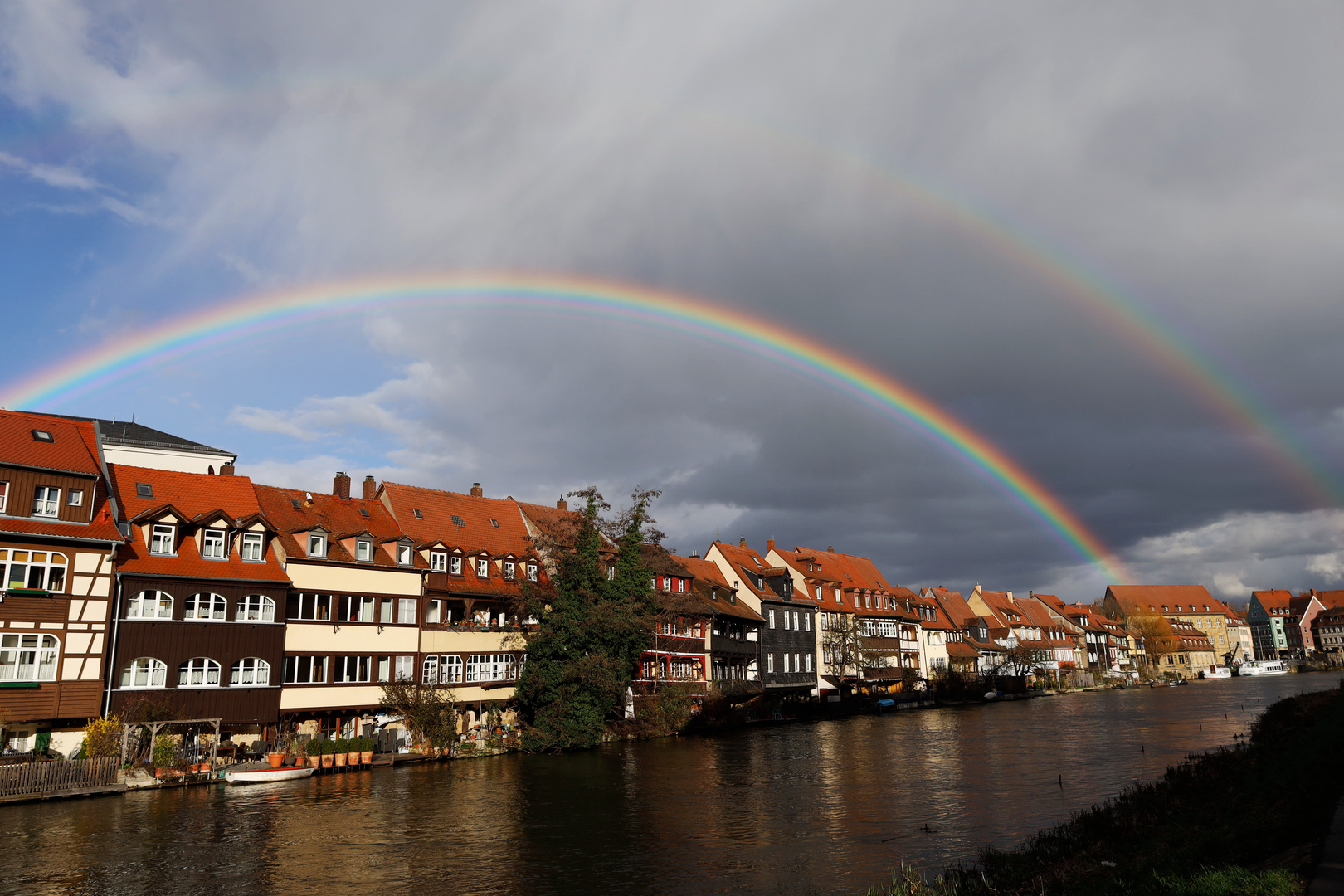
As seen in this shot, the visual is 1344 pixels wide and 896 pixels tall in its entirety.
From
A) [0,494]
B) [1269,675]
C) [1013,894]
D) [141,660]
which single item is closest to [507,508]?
[141,660]

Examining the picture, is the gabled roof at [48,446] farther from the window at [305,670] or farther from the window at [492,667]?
the window at [492,667]

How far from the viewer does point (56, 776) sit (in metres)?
36.9

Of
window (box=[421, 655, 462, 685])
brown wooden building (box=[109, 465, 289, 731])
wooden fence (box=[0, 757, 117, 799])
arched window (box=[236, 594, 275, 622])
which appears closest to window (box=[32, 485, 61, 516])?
brown wooden building (box=[109, 465, 289, 731])

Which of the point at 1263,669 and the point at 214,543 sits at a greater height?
the point at 214,543

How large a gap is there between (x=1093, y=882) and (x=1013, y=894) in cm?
138

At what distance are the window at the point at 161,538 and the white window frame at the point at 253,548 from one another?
3613 millimetres

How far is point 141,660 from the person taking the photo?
4416cm

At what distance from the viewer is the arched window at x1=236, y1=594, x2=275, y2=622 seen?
158 feet

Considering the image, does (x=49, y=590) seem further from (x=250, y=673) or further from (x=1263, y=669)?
(x=1263, y=669)

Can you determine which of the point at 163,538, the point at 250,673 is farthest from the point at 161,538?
the point at 250,673

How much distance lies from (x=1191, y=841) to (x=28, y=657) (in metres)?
44.7

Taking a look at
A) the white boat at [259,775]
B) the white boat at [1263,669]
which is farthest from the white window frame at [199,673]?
the white boat at [1263,669]

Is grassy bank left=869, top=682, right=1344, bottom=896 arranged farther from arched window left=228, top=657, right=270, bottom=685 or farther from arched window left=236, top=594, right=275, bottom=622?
arched window left=236, top=594, right=275, bottom=622

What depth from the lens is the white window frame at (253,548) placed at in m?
49.6
